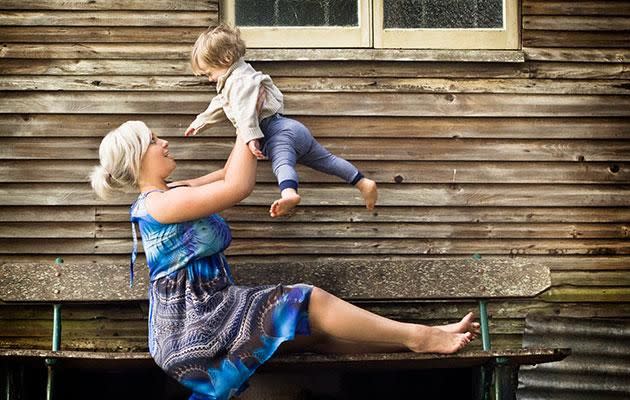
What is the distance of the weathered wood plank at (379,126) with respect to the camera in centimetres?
554

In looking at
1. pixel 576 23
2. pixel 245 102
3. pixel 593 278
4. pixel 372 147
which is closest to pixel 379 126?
pixel 372 147

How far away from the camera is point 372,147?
563cm

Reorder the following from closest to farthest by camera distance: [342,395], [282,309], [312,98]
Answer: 1. [282,309]
2. [342,395]
3. [312,98]

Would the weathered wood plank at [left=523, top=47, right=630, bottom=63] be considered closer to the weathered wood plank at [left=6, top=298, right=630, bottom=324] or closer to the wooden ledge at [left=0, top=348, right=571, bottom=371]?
the weathered wood plank at [left=6, top=298, right=630, bottom=324]

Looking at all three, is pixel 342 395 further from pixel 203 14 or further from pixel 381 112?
pixel 203 14

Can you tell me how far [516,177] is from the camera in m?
5.71

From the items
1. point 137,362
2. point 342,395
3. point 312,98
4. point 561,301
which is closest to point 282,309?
point 137,362

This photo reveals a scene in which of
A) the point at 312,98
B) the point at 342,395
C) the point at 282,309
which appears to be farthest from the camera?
the point at 312,98

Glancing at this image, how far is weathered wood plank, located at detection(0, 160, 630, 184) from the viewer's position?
5.54m

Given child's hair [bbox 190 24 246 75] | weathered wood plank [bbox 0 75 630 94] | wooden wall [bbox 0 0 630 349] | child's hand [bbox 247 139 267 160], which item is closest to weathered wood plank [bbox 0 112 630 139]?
wooden wall [bbox 0 0 630 349]

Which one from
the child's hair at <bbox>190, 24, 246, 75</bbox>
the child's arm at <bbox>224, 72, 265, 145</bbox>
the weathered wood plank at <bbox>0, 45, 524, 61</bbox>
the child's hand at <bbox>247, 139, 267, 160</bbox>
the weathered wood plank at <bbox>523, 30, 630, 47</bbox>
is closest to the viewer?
the child's hand at <bbox>247, 139, 267, 160</bbox>

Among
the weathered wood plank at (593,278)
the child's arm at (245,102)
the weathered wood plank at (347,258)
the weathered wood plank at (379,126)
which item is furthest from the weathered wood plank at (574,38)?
the child's arm at (245,102)

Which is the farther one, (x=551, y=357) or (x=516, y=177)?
(x=516, y=177)

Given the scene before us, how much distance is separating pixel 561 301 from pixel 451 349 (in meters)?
1.99
